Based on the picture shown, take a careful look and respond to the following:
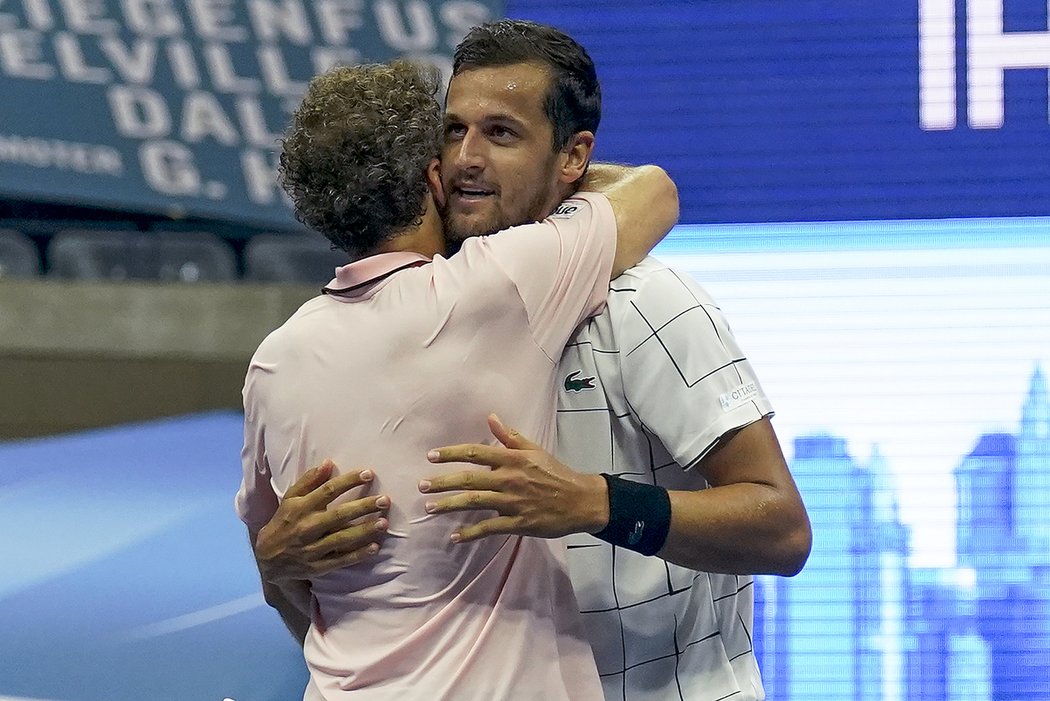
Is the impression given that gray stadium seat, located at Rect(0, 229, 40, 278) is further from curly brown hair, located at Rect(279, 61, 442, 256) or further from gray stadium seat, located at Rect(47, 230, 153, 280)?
curly brown hair, located at Rect(279, 61, 442, 256)

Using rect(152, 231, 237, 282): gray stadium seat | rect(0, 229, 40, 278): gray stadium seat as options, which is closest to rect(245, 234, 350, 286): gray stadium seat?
rect(152, 231, 237, 282): gray stadium seat

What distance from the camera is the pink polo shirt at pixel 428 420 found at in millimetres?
1333

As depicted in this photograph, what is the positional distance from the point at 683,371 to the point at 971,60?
7.12 ft

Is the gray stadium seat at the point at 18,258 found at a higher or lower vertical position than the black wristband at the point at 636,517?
higher

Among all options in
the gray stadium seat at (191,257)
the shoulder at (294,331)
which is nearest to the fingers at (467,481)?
the shoulder at (294,331)

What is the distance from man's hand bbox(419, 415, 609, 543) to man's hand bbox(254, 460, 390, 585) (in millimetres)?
74

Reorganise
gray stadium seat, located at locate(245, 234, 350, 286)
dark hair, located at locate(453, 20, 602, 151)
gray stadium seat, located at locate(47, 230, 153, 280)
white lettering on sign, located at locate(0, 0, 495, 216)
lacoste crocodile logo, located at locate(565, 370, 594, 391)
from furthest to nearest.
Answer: gray stadium seat, located at locate(47, 230, 153, 280) → gray stadium seat, located at locate(245, 234, 350, 286) → white lettering on sign, located at locate(0, 0, 495, 216) → dark hair, located at locate(453, 20, 602, 151) → lacoste crocodile logo, located at locate(565, 370, 594, 391)

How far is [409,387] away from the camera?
1.33 meters

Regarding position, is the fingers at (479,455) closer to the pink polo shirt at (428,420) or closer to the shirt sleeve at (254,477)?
A: the pink polo shirt at (428,420)

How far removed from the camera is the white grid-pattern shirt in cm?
143

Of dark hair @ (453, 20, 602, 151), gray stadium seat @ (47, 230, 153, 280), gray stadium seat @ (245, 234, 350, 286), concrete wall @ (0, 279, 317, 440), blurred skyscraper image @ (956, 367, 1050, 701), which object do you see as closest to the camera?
dark hair @ (453, 20, 602, 151)

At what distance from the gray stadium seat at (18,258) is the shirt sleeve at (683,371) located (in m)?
3.77

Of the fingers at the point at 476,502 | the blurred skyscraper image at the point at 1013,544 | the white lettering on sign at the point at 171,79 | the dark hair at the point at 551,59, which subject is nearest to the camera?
the fingers at the point at 476,502

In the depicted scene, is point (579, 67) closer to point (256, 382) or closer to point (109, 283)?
point (256, 382)
